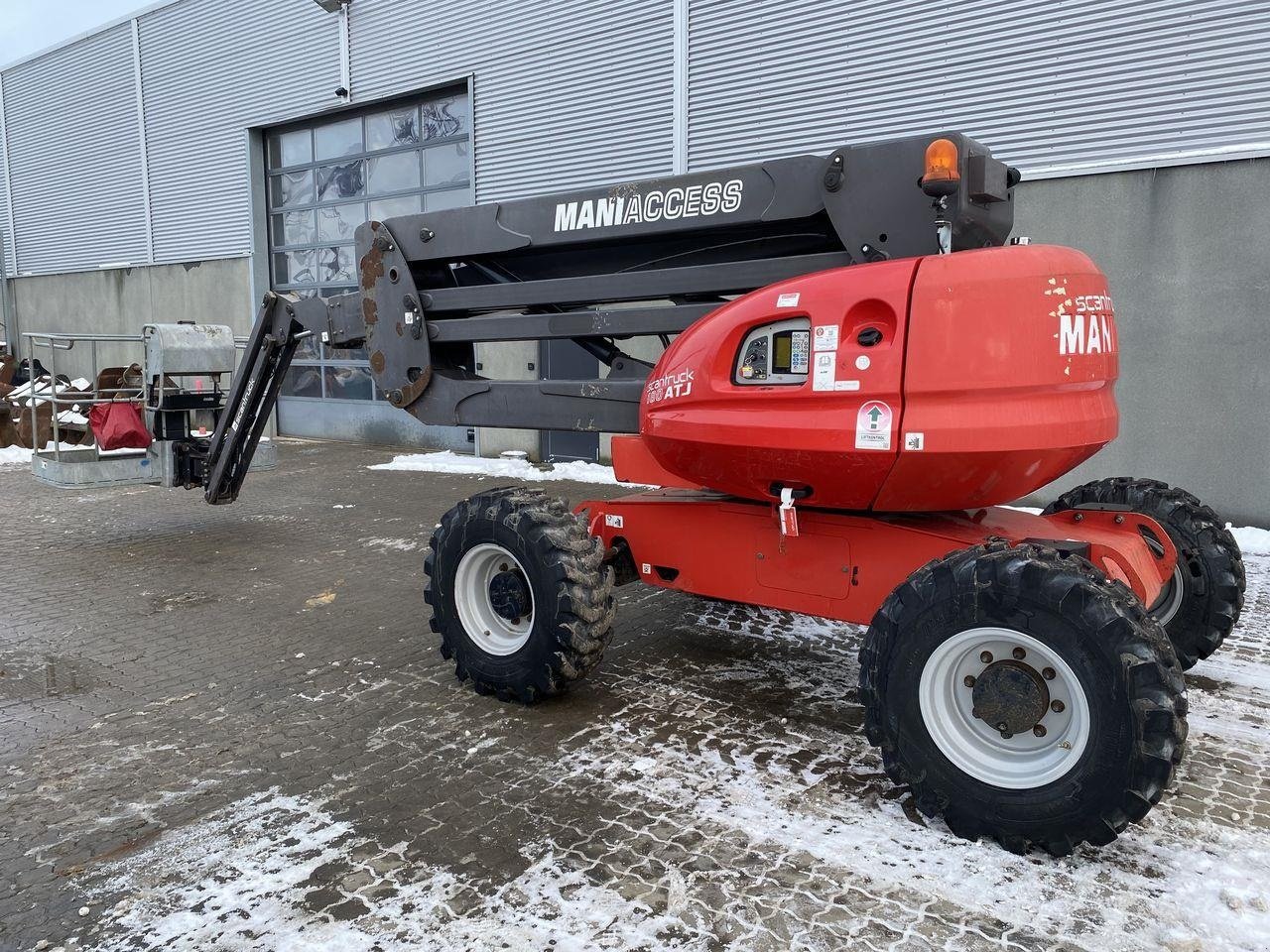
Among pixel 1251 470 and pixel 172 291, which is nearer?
pixel 1251 470

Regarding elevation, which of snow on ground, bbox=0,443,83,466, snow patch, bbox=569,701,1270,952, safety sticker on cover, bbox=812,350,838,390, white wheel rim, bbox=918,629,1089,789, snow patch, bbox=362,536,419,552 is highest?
safety sticker on cover, bbox=812,350,838,390

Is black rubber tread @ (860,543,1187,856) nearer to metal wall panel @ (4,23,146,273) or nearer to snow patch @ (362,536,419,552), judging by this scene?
snow patch @ (362,536,419,552)

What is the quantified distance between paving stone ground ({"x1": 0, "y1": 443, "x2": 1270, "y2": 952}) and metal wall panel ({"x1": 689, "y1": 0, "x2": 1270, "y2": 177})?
5037 mm

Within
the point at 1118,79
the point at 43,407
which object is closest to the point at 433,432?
the point at 43,407

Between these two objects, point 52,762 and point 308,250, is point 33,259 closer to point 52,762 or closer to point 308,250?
point 308,250

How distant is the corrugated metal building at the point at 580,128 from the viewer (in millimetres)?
8703

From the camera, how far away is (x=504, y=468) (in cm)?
1306

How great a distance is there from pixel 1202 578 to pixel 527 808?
363 cm

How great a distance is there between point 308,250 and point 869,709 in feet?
54.4

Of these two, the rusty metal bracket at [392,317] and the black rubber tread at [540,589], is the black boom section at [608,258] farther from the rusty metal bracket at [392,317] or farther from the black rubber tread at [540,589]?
the black rubber tread at [540,589]

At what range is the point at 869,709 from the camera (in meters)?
3.46

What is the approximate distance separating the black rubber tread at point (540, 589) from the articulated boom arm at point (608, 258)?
26.6 inches

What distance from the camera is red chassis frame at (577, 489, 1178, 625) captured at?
396cm

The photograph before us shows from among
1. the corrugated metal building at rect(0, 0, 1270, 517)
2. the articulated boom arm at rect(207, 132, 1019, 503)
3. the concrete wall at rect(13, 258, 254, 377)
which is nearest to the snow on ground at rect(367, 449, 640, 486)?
the corrugated metal building at rect(0, 0, 1270, 517)
